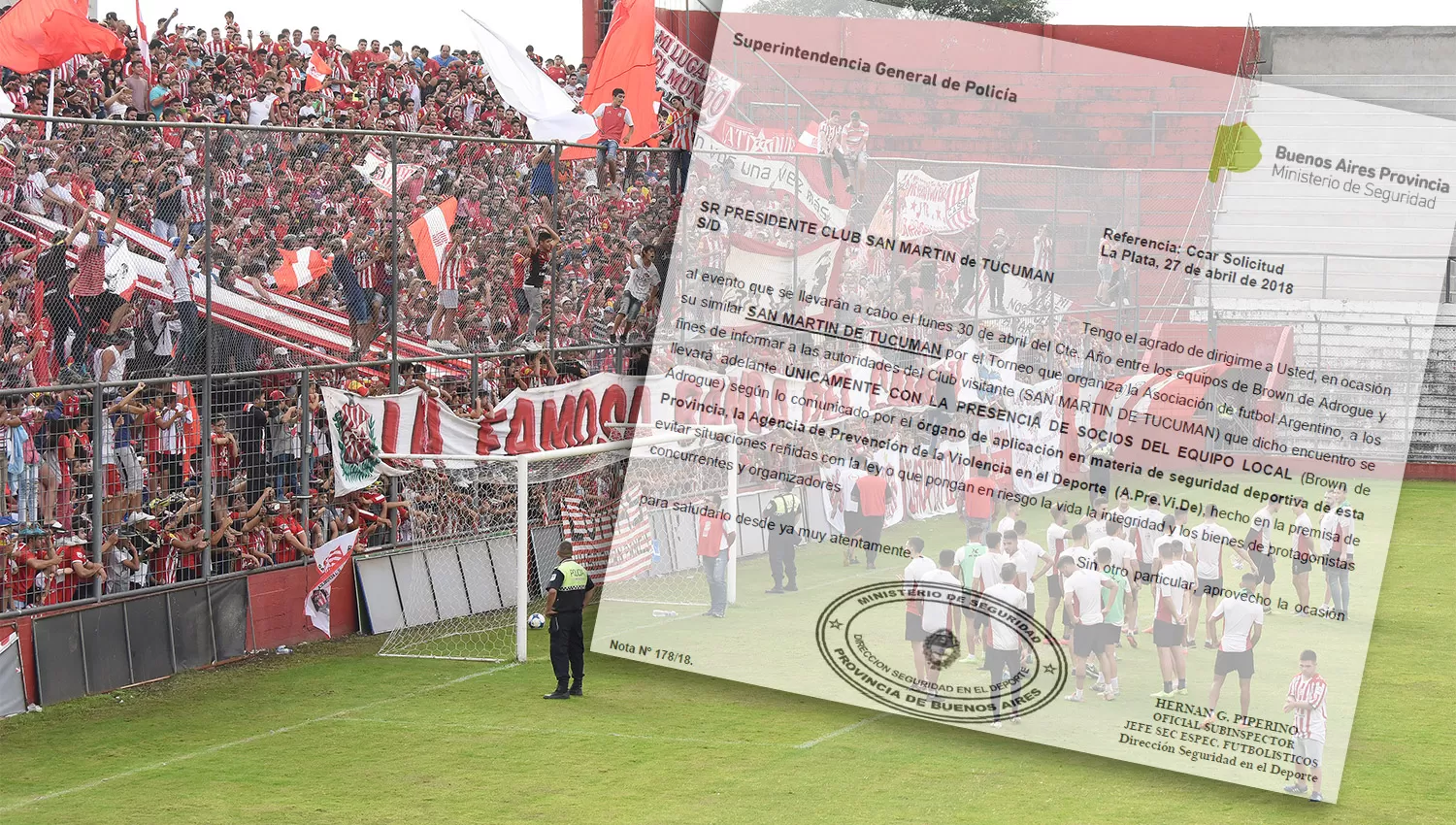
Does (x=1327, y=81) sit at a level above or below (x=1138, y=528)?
above

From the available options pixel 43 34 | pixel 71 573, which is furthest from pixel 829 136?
pixel 71 573

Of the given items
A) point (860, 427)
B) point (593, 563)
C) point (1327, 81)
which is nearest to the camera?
point (593, 563)

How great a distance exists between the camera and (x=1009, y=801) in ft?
43.2

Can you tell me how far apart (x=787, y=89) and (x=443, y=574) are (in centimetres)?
2031

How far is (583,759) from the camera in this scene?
14398 millimetres

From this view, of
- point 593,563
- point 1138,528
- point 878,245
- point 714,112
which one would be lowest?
point 593,563

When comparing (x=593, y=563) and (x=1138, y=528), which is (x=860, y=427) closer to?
(x=593, y=563)

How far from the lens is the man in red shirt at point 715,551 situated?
19.8 metres

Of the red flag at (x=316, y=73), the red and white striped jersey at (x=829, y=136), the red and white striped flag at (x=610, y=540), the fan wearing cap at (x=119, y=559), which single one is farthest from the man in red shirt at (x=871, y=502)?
the red flag at (x=316, y=73)

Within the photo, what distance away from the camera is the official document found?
53.4 feet

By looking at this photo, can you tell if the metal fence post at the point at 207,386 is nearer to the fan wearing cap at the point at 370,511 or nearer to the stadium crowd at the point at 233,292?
the stadium crowd at the point at 233,292

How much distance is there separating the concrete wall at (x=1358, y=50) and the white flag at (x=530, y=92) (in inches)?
977

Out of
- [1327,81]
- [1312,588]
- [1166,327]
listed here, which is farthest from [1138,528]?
[1327,81]

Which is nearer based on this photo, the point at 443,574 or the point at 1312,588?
the point at 443,574
